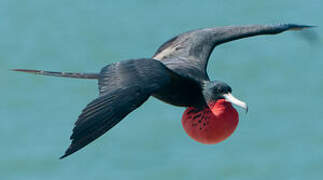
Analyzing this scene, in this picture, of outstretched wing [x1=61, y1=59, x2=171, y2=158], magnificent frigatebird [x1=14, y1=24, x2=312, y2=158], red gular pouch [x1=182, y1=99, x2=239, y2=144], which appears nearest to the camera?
outstretched wing [x1=61, y1=59, x2=171, y2=158]

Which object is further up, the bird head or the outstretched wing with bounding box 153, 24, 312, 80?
the outstretched wing with bounding box 153, 24, 312, 80

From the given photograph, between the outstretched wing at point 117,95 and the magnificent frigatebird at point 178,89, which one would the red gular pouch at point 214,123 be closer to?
the magnificent frigatebird at point 178,89

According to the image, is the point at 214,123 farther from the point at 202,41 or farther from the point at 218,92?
the point at 202,41

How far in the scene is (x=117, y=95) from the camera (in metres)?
5.43

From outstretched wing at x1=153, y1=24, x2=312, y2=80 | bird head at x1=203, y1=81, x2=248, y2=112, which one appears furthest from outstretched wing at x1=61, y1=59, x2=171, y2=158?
outstretched wing at x1=153, y1=24, x2=312, y2=80

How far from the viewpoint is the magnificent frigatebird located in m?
5.29

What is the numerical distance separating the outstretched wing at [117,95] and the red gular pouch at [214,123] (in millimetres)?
321

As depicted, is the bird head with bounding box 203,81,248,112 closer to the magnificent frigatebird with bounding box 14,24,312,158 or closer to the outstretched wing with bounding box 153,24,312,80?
the magnificent frigatebird with bounding box 14,24,312,158

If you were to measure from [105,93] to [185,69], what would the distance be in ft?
2.86

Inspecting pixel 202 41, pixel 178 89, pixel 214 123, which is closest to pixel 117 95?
pixel 214 123

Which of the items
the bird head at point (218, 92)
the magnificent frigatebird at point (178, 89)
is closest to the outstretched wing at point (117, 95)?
the magnificent frigatebird at point (178, 89)

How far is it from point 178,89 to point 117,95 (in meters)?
0.74

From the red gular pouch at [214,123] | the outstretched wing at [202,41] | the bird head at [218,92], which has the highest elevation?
the outstretched wing at [202,41]

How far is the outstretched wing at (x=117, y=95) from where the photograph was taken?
17.0 feet
